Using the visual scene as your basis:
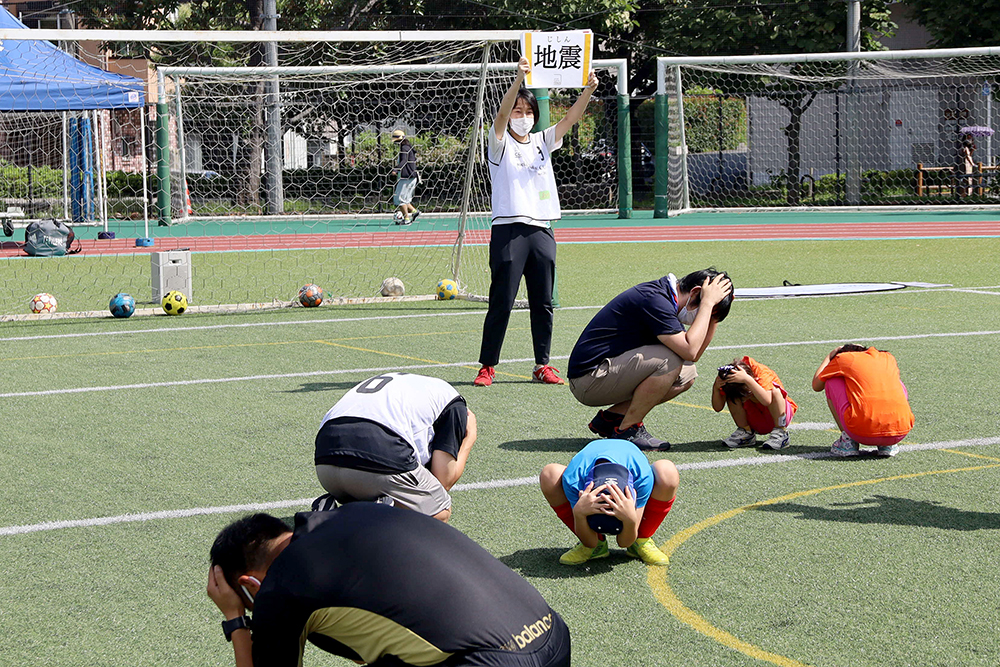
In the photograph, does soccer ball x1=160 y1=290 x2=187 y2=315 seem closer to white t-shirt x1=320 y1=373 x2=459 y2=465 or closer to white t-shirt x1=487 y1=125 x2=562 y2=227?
white t-shirt x1=487 y1=125 x2=562 y2=227

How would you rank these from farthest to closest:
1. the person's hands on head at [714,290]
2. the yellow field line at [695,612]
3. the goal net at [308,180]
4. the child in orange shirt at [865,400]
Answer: the goal net at [308,180] → the person's hands on head at [714,290] → the child in orange shirt at [865,400] → the yellow field line at [695,612]

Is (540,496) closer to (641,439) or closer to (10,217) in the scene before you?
(641,439)

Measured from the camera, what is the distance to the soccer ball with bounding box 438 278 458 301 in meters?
14.4

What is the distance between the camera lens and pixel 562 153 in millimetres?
33531

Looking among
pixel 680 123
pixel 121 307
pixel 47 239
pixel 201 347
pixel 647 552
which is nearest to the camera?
pixel 647 552

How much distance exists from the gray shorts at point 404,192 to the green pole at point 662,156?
19.6ft

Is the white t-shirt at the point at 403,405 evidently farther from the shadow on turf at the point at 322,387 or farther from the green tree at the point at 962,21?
the green tree at the point at 962,21

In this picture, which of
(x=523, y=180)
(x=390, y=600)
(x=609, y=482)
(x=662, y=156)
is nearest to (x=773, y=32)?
(x=662, y=156)

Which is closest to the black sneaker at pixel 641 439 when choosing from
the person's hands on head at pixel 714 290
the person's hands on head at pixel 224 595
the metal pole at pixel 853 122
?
the person's hands on head at pixel 714 290

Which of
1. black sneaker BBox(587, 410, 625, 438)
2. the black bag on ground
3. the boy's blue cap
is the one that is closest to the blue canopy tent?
the black bag on ground

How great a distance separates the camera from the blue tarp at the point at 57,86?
21.7 m

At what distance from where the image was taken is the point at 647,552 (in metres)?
4.86

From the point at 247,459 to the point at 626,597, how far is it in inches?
115

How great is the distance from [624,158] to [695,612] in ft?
79.1
